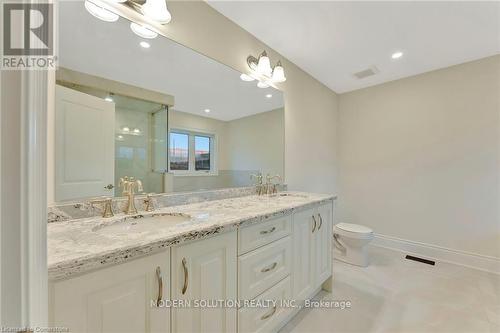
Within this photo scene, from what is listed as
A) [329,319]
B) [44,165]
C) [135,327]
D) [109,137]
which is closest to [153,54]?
[109,137]

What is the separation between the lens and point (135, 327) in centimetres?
75

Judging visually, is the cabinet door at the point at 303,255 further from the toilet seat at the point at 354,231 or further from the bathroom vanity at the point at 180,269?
the toilet seat at the point at 354,231

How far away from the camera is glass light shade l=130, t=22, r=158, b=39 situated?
1243mm

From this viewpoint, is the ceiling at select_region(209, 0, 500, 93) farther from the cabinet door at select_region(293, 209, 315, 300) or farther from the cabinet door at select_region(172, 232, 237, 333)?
the cabinet door at select_region(172, 232, 237, 333)

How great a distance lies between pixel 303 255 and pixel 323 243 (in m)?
0.32

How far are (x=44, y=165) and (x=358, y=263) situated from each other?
9.03 ft

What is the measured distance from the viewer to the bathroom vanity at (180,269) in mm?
659

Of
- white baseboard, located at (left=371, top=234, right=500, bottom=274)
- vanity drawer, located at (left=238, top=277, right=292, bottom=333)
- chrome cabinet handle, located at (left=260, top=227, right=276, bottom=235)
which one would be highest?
chrome cabinet handle, located at (left=260, top=227, right=276, bottom=235)

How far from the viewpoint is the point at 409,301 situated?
1736mm

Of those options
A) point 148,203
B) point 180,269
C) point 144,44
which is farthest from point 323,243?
point 144,44

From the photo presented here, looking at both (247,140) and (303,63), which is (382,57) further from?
(247,140)

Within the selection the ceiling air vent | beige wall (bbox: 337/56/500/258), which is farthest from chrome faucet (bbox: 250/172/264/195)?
the ceiling air vent

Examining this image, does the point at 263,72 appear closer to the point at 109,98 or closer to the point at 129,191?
the point at 109,98

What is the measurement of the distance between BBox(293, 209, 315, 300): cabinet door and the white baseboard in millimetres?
1752
